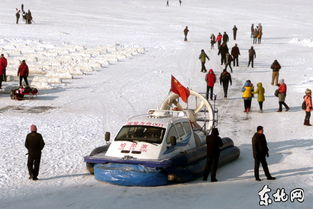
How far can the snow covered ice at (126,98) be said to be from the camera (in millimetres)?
13273

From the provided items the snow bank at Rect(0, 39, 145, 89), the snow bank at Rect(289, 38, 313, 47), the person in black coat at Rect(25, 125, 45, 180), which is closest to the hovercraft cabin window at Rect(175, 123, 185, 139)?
the person in black coat at Rect(25, 125, 45, 180)

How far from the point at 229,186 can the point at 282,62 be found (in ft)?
90.4

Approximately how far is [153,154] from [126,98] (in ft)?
43.5

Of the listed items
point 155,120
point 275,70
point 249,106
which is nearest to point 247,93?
point 249,106

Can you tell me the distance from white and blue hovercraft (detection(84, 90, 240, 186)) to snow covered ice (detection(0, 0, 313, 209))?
268 mm

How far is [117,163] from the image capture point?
13875mm

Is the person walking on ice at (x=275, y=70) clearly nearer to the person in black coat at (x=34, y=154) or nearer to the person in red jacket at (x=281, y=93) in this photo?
the person in red jacket at (x=281, y=93)

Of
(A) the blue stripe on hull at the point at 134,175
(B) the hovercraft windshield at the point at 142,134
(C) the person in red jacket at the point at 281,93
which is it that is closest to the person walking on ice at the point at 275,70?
Result: (C) the person in red jacket at the point at 281,93

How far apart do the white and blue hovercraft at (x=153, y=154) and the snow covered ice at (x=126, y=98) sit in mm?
268

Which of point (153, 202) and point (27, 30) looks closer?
point (153, 202)

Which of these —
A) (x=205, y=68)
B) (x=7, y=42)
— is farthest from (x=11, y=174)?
(x=7, y=42)

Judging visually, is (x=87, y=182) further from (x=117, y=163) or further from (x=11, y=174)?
(x=11, y=174)

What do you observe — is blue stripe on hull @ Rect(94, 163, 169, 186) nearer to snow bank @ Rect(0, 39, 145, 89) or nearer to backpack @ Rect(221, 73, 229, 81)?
backpack @ Rect(221, 73, 229, 81)

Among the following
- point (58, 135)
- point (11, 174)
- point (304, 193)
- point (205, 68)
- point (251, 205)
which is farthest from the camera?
point (205, 68)
